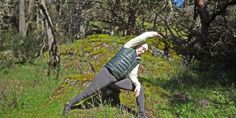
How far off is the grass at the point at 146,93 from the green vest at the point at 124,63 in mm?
669

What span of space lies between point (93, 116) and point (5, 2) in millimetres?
28490

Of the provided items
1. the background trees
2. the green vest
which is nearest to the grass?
the green vest

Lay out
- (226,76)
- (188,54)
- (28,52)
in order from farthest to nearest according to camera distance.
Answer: (28,52) < (188,54) < (226,76)

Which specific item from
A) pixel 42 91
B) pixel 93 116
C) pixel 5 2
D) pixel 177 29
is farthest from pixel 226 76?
pixel 5 2

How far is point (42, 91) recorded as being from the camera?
11562 mm

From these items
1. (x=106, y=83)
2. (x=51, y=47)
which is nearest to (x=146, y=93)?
(x=106, y=83)

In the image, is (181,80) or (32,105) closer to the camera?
(32,105)

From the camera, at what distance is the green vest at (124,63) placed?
8.83 meters

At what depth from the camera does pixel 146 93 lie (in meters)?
10.7

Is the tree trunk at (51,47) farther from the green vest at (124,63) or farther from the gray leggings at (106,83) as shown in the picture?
the green vest at (124,63)

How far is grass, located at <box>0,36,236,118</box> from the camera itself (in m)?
9.64

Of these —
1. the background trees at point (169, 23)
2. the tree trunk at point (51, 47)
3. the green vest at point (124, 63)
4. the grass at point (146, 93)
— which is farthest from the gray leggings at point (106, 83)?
the background trees at point (169, 23)

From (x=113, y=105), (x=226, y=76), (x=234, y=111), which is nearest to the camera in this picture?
(x=113, y=105)

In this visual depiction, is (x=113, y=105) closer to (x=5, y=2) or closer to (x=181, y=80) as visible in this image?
(x=181, y=80)
